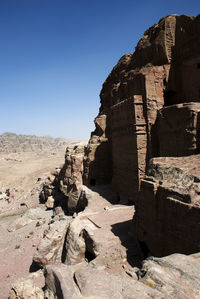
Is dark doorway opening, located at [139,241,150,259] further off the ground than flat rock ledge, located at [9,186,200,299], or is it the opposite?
flat rock ledge, located at [9,186,200,299]

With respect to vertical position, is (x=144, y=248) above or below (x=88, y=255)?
above

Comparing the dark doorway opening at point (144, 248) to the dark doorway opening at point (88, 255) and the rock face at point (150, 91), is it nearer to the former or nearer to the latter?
the dark doorway opening at point (88, 255)

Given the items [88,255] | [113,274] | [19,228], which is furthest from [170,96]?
[19,228]

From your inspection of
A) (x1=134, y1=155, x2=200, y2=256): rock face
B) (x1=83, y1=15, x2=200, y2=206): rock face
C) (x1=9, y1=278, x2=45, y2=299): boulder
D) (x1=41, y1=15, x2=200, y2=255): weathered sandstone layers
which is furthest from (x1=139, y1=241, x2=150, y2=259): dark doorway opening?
(x1=83, y1=15, x2=200, y2=206): rock face

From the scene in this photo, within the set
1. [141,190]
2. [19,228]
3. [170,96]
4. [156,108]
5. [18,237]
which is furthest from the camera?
[19,228]

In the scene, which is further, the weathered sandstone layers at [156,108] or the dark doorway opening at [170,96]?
the dark doorway opening at [170,96]

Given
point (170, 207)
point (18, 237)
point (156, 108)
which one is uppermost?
point (156, 108)

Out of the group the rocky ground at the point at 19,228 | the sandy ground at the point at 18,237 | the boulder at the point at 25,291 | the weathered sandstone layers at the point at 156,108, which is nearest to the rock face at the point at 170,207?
the weathered sandstone layers at the point at 156,108

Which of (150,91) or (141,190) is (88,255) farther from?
(150,91)

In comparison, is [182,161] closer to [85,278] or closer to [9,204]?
[85,278]

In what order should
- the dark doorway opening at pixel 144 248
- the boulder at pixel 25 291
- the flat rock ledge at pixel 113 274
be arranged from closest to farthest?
the flat rock ledge at pixel 113 274
the boulder at pixel 25 291
the dark doorway opening at pixel 144 248

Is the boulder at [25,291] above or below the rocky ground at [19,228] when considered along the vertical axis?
above

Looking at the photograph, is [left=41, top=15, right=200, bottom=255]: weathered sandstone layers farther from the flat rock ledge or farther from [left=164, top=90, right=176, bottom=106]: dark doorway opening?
the flat rock ledge

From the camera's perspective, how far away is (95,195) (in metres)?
14.5
